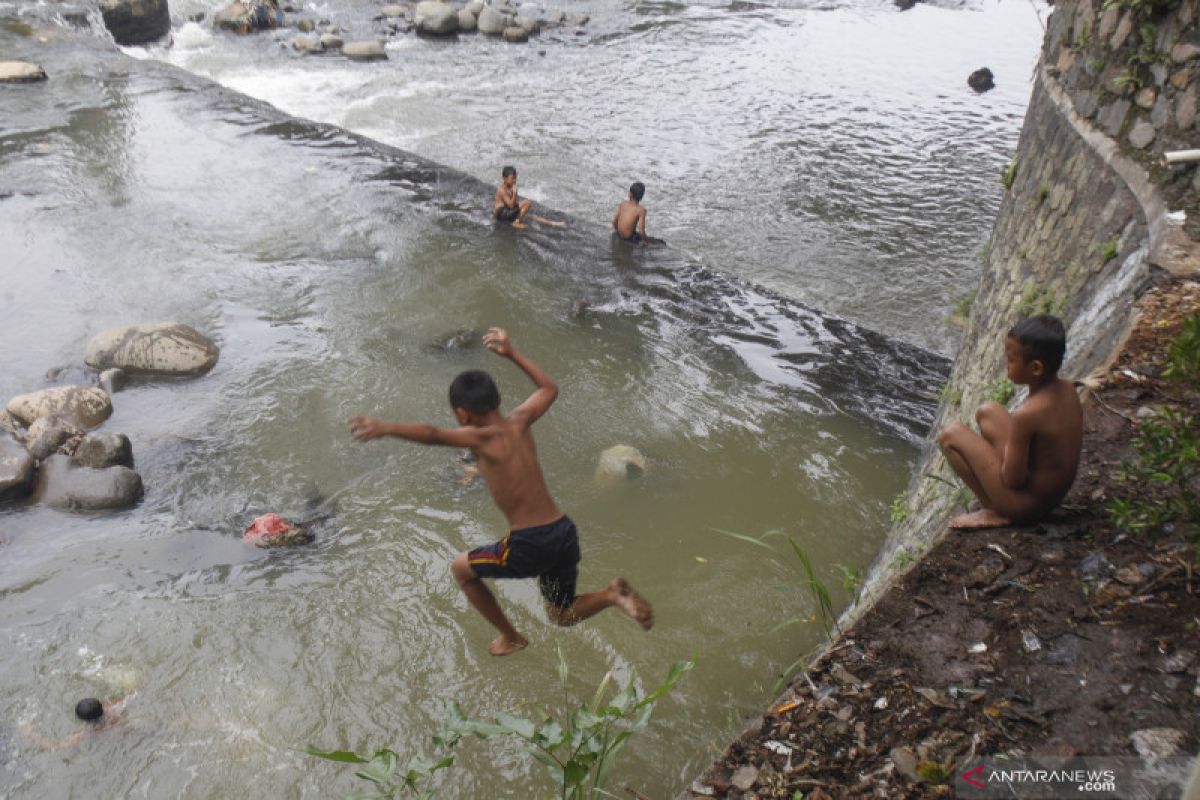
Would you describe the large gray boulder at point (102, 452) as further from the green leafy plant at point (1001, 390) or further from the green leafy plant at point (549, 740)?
the green leafy plant at point (1001, 390)

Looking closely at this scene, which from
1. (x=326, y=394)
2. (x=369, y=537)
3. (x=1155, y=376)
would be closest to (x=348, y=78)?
(x=326, y=394)

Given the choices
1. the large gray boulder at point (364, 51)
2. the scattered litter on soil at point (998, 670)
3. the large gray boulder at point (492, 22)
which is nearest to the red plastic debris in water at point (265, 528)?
the scattered litter on soil at point (998, 670)

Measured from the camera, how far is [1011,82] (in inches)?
603

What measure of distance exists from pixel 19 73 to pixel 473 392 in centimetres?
1413

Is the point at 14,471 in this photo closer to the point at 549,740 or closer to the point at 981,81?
the point at 549,740

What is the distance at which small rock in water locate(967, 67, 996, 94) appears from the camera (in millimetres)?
14727

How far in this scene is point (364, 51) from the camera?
51.7ft

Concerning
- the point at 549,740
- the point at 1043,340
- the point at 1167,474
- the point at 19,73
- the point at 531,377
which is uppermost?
the point at 1043,340

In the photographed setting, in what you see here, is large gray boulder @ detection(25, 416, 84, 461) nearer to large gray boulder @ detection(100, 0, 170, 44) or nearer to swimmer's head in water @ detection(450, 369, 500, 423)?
swimmer's head in water @ detection(450, 369, 500, 423)

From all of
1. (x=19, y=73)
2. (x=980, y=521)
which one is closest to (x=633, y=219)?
(x=980, y=521)

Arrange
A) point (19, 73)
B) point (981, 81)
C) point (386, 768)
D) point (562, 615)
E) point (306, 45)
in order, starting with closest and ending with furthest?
1. point (386, 768)
2. point (562, 615)
3. point (19, 73)
4. point (981, 81)
5. point (306, 45)

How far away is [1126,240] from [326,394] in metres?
5.67

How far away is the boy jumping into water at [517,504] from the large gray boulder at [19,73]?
1392cm

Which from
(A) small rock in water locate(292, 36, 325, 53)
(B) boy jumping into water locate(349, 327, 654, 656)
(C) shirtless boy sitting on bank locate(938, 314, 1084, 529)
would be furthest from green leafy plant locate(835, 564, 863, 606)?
(A) small rock in water locate(292, 36, 325, 53)
